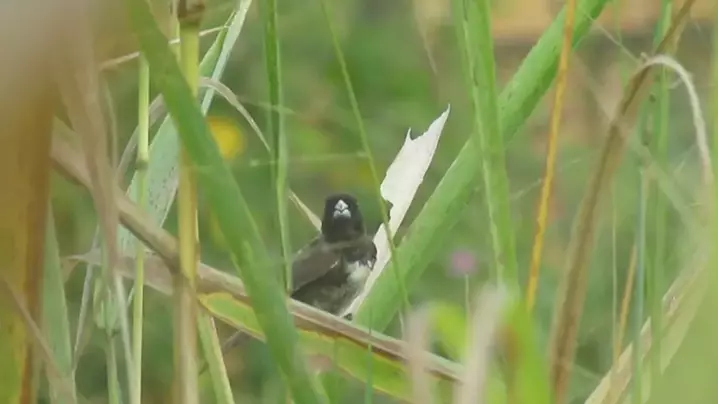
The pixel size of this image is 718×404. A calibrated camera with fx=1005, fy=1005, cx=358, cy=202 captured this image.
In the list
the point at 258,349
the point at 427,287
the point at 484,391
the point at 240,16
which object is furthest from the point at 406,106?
the point at 484,391

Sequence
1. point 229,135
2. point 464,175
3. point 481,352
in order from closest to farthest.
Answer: point 481,352 → point 464,175 → point 229,135

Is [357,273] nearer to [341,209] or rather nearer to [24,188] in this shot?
[341,209]

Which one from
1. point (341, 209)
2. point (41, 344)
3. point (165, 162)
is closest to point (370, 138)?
point (341, 209)

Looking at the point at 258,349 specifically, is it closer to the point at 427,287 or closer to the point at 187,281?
the point at 427,287

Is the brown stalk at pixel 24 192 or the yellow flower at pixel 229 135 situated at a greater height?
the brown stalk at pixel 24 192

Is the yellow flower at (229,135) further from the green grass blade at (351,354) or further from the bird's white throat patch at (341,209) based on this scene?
the green grass blade at (351,354)

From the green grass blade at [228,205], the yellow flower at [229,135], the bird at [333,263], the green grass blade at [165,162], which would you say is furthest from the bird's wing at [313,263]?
the green grass blade at [228,205]
